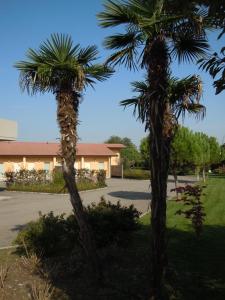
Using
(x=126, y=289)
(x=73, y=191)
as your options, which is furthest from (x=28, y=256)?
(x=126, y=289)

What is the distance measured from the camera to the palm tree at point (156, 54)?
6.01 metres

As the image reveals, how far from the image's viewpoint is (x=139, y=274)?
282 inches

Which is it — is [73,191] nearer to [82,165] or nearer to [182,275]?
[182,275]

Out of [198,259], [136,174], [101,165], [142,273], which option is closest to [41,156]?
[101,165]

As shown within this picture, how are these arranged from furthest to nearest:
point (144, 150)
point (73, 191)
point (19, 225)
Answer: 1. point (144, 150)
2. point (19, 225)
3. point (73, 191)

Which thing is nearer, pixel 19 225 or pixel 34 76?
pixel 34 76

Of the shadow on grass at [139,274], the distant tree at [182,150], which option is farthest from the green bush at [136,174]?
the shadow on grass at [139,274]

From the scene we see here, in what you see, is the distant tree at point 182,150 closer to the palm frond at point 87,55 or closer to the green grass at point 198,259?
the green grass at point 198,259

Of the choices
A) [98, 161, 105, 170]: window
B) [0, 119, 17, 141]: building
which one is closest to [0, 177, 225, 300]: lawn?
[0, 119, 17, 141]: building

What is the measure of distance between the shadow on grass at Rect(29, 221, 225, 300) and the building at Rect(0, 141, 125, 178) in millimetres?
33252

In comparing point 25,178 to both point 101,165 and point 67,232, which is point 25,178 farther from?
point 67,232

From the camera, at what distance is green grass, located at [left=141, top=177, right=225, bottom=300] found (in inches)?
261

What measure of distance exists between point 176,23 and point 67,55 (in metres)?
2.02

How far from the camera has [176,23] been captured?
255 inches
